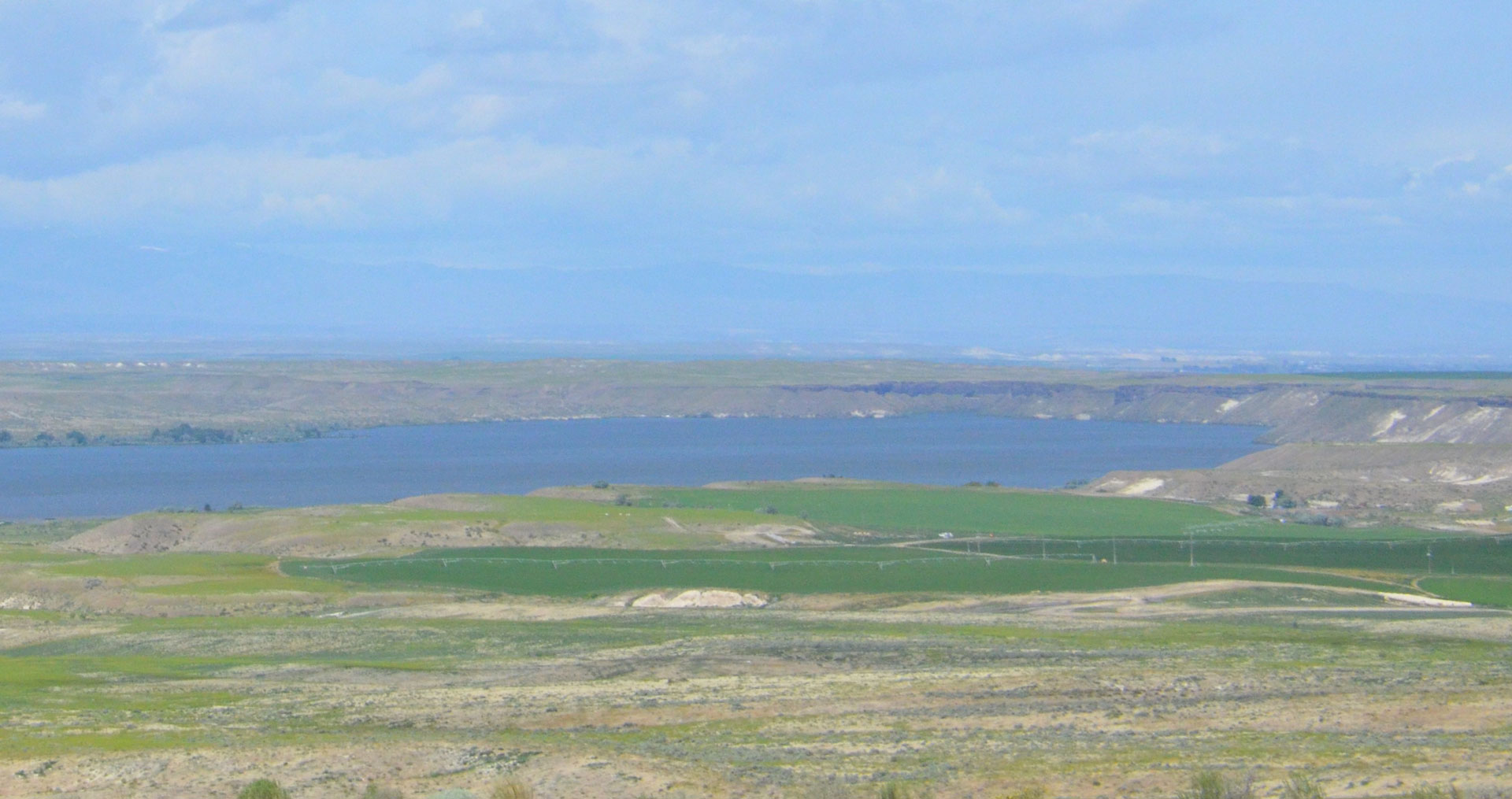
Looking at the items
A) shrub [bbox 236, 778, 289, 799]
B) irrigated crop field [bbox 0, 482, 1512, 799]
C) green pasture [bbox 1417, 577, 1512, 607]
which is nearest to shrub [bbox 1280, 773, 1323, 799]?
irrigated crop field [bbox 0, 482, 1512, 799]

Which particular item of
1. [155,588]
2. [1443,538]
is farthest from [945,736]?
[1443,538]

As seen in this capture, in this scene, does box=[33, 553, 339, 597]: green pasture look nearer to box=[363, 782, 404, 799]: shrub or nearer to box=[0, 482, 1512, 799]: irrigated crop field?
box=[0, 482, 1512, 799]: irrigated crop field

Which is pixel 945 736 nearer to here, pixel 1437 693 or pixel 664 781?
pixel 664 781

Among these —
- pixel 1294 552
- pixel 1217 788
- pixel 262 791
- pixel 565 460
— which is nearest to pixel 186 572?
pixel 1294 552

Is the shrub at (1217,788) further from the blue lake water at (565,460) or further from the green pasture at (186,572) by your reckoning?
the blue lake water at (565,460)

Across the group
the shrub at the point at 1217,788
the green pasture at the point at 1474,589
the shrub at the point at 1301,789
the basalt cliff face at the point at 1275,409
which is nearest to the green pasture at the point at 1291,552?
the green pasture at the point at 1474,589

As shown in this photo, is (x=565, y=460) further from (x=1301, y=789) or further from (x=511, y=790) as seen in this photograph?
(x=1301, y=789)
